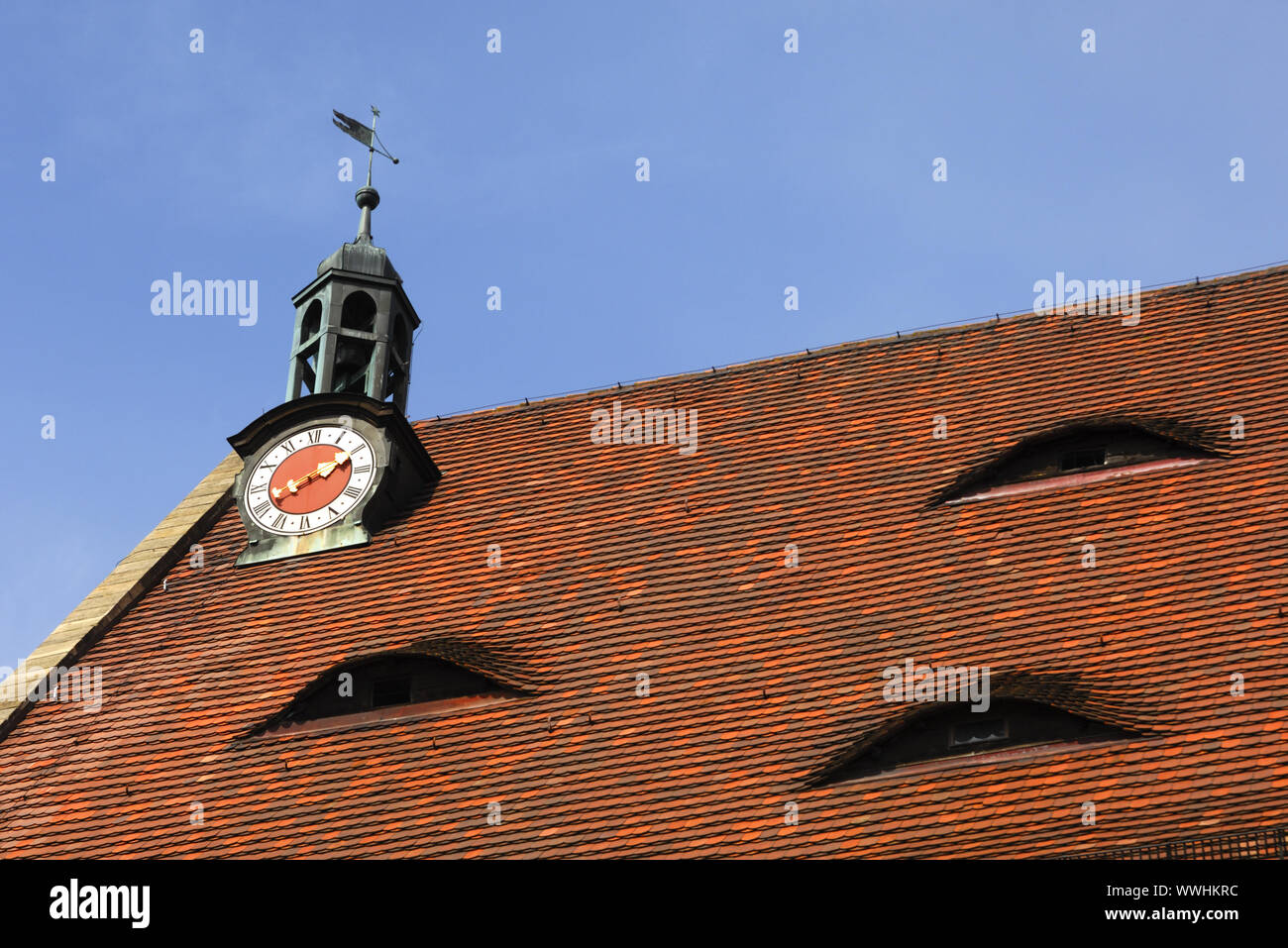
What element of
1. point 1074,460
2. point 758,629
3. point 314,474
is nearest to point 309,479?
point 314,474

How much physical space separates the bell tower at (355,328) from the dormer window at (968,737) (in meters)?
9.54

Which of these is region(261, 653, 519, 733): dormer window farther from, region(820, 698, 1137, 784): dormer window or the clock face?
region(820, 698, 1137, 784): dormer window

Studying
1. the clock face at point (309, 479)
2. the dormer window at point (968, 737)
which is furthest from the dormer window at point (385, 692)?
the dormer window at point (968, 737)

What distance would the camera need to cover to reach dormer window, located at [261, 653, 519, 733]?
58.9 ft

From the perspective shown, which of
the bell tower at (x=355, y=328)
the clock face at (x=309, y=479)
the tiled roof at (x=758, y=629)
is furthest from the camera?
the bell tower at (x=355, y=328)

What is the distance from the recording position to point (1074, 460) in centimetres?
1916

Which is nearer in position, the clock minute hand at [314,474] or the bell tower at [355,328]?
the clock minute hand at [314,474]

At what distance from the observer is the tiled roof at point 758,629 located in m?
15.1

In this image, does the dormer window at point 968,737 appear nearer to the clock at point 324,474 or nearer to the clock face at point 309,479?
the clock at point 324,474

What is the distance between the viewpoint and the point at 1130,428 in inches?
752

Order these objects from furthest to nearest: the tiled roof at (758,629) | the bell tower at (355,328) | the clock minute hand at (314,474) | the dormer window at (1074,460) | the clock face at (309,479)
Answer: the bell tower at (355,328) → the clock minute hand at (314,474) → the clock face at (309,479) → the dormer window at (1074,460) → the tiled roof at (758,629)

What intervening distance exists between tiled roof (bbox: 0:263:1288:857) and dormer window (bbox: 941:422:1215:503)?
0.19 m

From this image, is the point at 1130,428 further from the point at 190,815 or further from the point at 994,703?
the point at 190,815

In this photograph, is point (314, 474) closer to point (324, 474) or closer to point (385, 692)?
point (324, 474)
